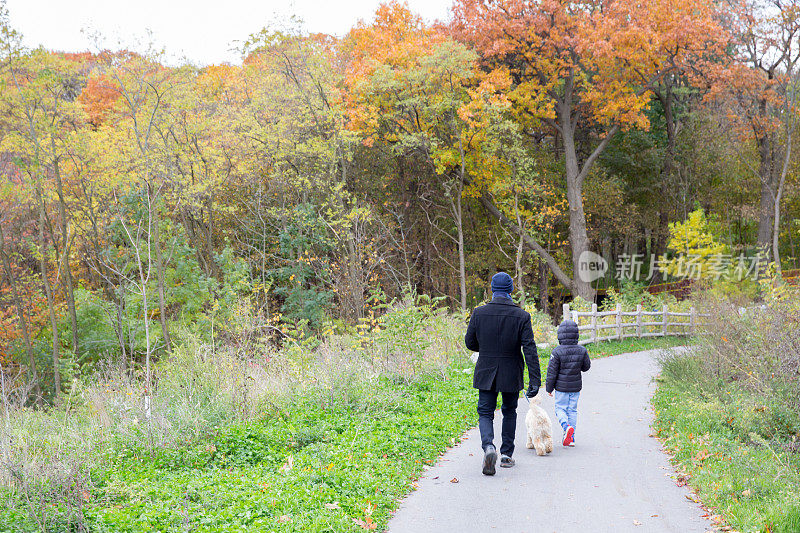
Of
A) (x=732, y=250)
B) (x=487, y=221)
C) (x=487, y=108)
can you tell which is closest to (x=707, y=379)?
(x=487, y=108)

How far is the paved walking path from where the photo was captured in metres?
5.11

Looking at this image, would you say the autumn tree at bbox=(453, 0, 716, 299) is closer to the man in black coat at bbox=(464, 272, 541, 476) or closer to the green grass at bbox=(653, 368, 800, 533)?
the green grass at bbox=(653, 368, 800, 533)

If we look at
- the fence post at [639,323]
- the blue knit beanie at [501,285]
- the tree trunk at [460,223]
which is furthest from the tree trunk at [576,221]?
the blue knit beanie at [501,285]

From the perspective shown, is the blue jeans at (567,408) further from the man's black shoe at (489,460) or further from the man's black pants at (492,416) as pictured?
the man's black shoe at (489,460)

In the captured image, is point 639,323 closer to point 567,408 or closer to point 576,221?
point 576,221

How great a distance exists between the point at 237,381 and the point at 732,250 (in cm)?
3362

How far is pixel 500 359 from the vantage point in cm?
643

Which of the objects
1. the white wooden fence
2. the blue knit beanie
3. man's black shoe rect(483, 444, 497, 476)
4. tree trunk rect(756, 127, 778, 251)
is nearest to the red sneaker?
man's black shoe rect(483, 444, 497, 476)

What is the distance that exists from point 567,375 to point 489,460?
2047 mm

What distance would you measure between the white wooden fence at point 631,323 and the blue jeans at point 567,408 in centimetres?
1155

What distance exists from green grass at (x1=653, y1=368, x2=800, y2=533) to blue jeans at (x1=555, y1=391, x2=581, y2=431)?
45.0 inches

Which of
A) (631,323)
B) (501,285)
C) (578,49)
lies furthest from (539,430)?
(578,49)

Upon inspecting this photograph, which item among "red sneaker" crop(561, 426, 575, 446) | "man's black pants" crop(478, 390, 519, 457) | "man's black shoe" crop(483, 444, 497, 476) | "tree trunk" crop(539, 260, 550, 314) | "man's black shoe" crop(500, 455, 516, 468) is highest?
"man's black pants" crop(478, 390, 519, 457)

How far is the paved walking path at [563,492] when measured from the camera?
5105mm
